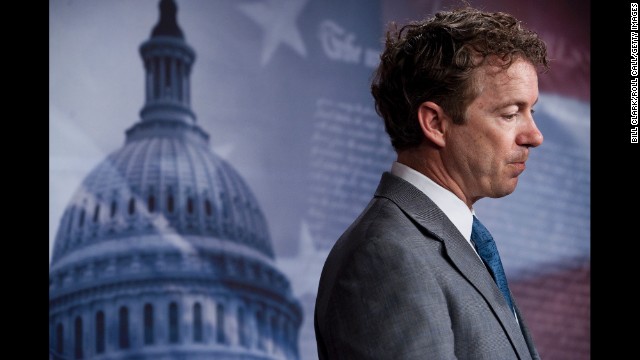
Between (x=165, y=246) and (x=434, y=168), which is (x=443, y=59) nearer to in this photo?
(x=434, y=168)

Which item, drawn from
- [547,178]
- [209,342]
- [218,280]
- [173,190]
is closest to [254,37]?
[173,190]

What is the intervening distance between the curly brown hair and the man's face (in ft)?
0.05

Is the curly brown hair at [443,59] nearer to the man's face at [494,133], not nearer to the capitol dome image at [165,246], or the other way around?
the man's face at [494,133]

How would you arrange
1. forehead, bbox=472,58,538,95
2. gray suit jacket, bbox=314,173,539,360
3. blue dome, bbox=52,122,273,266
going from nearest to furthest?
gray suit jacket, bbox=314,173,539,360 < forehead, bbox=472,58,538,95 < blue dome, bbox=52,122,273,266

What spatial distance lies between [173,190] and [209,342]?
564 mm

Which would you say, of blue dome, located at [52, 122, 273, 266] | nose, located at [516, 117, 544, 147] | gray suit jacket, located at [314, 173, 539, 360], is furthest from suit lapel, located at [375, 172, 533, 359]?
blue dome, located at [52, 122, 273, 266]

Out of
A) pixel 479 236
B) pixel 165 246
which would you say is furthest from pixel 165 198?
pixel 479 236

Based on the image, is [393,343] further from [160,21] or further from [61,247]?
[160,21]

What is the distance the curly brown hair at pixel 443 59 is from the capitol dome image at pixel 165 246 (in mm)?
1799

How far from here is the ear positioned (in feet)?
4.04

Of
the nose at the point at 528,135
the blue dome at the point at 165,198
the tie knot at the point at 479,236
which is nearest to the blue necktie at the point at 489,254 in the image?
the tie knot at the point at 479,236

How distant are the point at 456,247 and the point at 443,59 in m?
0.27

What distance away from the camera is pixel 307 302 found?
321 cm

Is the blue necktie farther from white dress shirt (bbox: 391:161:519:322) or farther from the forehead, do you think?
the forehead
